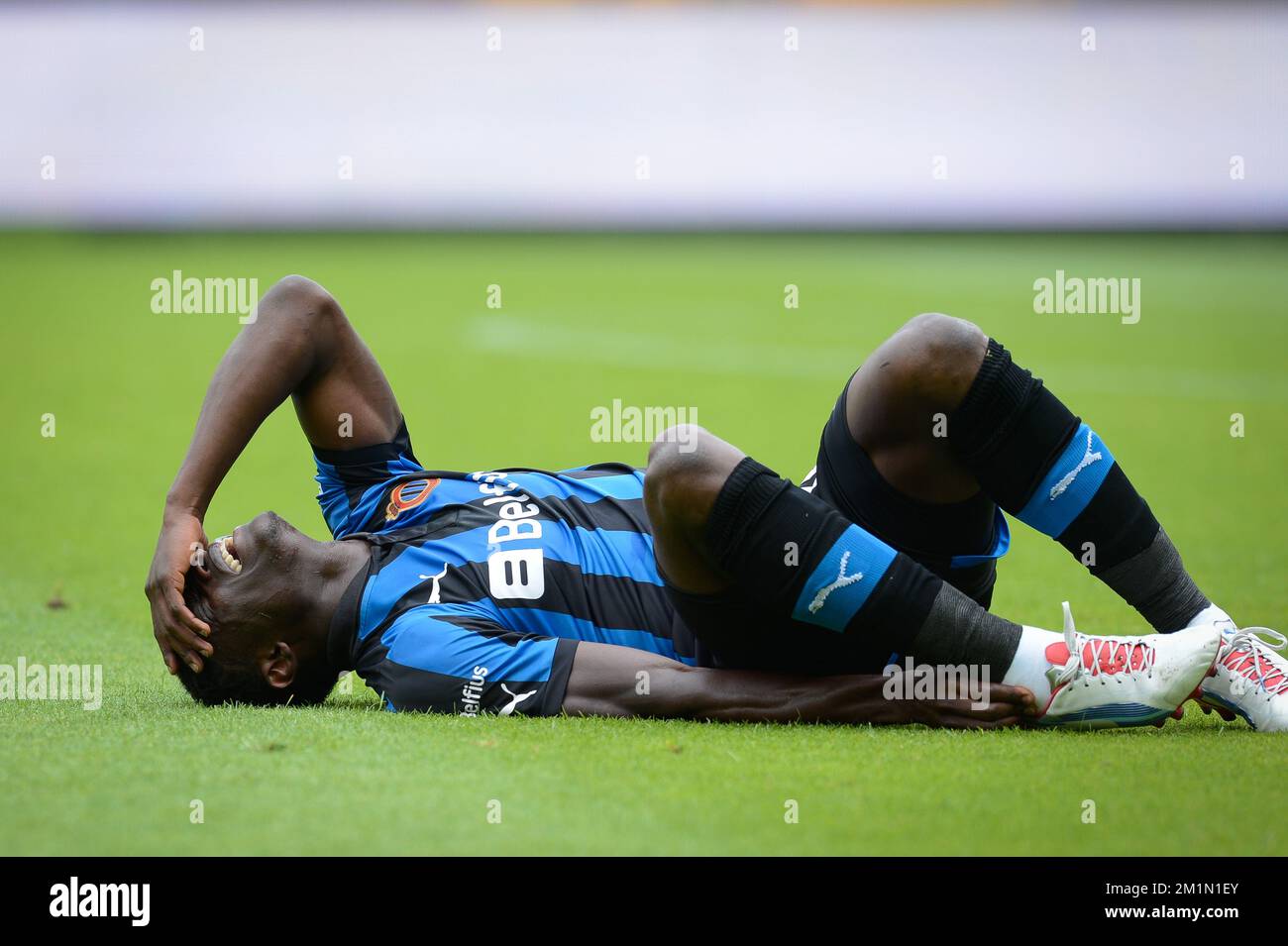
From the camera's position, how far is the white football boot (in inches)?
130

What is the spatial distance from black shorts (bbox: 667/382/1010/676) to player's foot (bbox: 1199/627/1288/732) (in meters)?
0.55

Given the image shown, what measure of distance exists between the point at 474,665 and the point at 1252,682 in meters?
1.72

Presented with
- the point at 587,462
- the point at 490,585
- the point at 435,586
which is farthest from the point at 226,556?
the point at 587,462

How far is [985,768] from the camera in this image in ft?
9.74

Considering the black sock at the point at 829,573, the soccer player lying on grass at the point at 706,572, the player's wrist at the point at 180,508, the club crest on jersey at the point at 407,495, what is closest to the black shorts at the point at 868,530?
the soccer player lying on grass at the point at 706,572

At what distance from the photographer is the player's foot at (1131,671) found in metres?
3.15

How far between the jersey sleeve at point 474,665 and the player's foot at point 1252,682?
144cm

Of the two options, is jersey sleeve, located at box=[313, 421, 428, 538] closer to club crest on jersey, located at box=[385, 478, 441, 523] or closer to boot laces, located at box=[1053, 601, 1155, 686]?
club crest on jersey, located at box=[385, 478, 441, 523]

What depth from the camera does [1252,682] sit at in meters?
3.32

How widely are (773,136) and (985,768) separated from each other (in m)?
19.9

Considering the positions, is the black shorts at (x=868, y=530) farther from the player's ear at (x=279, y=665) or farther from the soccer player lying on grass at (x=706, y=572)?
the player's ear at (x=279, y=665)

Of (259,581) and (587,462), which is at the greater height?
(587,462)

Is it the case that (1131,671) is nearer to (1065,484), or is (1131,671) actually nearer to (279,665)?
(1065,484)

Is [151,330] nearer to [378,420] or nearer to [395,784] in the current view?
[378,420]
